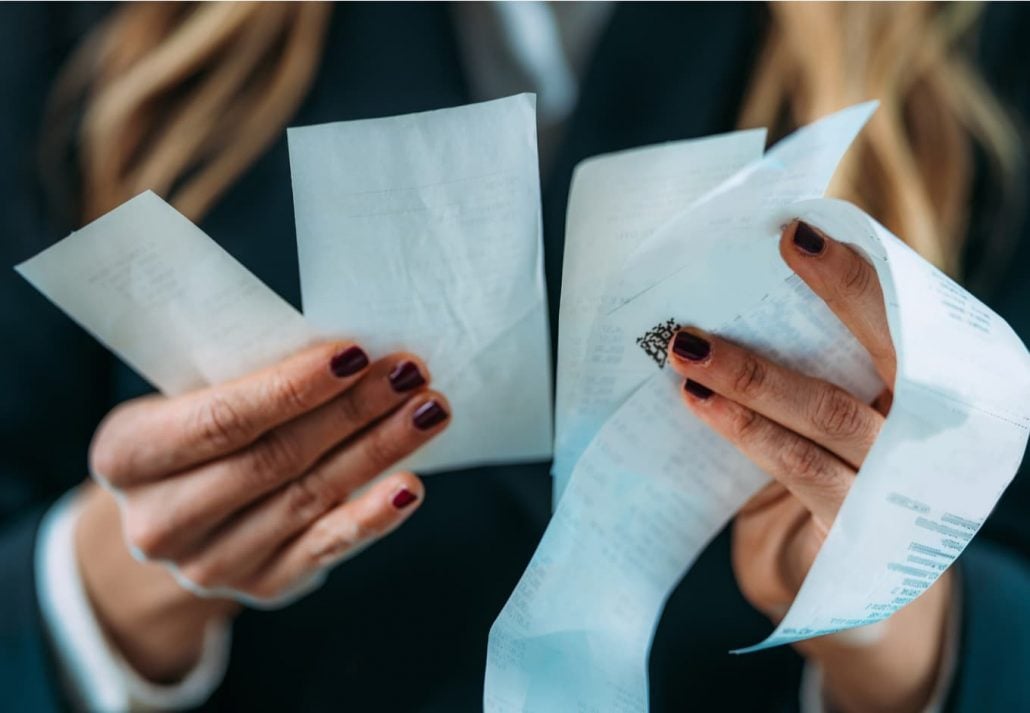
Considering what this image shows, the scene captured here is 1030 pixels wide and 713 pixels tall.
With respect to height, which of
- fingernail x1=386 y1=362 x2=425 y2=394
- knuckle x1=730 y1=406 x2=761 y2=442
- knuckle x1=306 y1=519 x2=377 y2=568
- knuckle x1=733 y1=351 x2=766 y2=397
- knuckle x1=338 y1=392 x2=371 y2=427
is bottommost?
knuckle x1=306 y1=519 x2=377 y2=568

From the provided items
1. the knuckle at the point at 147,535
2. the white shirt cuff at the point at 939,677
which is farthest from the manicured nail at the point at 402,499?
the white shirt cuff at the point at 939,677

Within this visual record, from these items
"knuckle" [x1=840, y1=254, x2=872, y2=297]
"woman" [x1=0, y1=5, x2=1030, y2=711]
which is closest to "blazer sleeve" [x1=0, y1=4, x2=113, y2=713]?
"woman" [x1=0, y1=5, x2=1030, y2=711]

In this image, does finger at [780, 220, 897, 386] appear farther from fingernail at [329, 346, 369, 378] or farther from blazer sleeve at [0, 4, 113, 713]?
blazer sleeve at [0, 4, 113, 713]

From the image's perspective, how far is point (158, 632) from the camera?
1.47 feet

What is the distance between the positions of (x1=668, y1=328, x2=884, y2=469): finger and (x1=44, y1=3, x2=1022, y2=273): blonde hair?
0.81ft

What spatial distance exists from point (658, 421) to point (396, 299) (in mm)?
103

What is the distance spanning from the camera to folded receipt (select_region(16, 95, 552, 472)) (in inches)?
10.4

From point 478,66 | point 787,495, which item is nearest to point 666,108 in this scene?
point 478,66

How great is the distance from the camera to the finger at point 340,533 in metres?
0.35

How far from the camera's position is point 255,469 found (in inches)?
13.9

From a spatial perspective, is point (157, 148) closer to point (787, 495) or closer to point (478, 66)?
point (478, 66)

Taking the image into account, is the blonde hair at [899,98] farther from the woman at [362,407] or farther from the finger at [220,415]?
the finger at [220,415]

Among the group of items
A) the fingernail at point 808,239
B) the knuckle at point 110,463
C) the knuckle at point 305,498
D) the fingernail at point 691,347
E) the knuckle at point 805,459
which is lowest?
the knuckle at point 305,498

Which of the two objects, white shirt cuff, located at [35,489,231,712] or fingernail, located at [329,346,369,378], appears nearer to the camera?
fingernail, located at [329,346,369,378]
